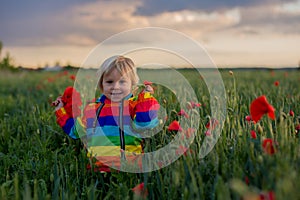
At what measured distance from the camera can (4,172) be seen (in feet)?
9.82

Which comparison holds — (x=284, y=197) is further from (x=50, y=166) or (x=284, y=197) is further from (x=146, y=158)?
(x=50, y=166)

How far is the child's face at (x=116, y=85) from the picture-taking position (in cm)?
320

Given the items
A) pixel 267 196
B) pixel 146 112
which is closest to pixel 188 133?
pixel 146 112

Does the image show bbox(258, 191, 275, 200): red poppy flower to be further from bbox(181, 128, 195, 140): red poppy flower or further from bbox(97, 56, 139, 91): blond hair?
bbox(97, 56, 139, 91): blond hair

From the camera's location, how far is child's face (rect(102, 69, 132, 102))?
10.5 feet

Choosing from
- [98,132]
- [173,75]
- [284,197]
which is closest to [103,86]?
[98,132]

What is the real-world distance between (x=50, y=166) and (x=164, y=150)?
0.97 m

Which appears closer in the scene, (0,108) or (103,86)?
(103,86)

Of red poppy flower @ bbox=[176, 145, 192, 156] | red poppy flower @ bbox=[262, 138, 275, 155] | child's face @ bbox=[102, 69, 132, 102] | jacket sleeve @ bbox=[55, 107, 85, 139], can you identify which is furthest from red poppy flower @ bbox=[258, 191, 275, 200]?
jacket sleeve @ bbox=[55, 107, 85, 139]

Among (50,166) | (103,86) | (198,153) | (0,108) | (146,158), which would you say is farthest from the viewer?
(0,108)

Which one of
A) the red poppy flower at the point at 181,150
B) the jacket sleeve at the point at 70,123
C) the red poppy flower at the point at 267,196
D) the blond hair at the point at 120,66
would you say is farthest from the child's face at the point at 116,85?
the red poppy flower at the point at 267,196

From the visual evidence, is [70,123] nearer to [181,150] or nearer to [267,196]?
[181,150]

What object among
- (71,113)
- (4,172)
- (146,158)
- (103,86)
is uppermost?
(103,86)

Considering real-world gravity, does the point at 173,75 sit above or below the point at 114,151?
above
